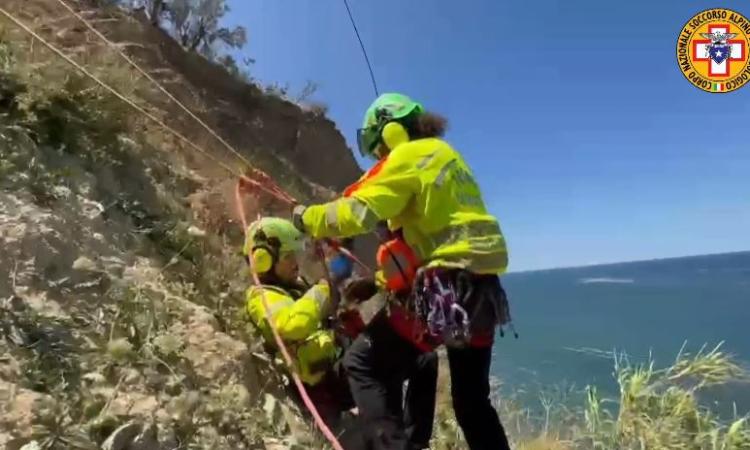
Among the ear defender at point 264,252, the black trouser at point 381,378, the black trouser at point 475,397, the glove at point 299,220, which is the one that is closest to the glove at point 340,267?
the ear defender at point 264,252

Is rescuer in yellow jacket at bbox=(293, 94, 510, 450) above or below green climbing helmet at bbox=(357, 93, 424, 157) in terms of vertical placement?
below

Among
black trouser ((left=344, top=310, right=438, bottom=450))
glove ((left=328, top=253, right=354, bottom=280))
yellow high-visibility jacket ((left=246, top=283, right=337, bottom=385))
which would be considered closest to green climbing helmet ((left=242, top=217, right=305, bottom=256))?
glove ((left=328, top=253, right=354, bottom=280))

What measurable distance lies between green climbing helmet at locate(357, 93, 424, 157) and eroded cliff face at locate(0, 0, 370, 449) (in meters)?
1.55

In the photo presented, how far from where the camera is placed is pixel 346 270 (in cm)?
519

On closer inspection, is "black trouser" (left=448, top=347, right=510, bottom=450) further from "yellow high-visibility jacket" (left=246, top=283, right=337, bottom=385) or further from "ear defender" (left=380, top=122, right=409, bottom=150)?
"ear defender" (left=380, top=122, right=409, bottom=150)

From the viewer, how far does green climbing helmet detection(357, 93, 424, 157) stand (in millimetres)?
3959

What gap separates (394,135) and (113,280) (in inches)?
73.6

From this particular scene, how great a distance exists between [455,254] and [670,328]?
46.0m

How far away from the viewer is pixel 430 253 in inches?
144

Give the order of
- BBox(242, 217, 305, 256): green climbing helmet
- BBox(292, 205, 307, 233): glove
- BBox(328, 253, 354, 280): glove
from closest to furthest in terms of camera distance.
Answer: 1. BBox(292, 205, 307, 233): glove
2. BBox(242, 217, 305, 256): green climbing helmet
3. BBox(328, 253, 354, 280): glove

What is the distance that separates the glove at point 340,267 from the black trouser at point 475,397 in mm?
1586

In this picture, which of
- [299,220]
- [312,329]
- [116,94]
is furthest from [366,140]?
[116,94]

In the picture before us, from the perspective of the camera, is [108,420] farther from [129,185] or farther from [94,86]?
[94,86]

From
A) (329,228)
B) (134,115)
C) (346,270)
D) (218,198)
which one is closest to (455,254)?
(329,228)
